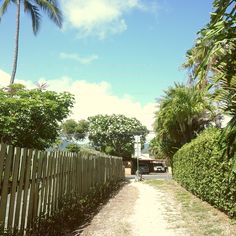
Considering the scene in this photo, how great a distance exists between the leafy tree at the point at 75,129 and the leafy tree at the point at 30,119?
5616 centimetres

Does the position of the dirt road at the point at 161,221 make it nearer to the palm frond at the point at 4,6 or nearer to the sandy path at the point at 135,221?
→ the sandy path at the point at 135,221

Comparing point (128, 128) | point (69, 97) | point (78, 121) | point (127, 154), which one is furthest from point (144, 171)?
point (69, 97)

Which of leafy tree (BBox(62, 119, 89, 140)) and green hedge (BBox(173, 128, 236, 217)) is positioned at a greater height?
leafy tree (BBox(62, 119, 89, 140))

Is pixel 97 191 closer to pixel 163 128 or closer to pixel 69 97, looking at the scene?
pixel 69 97

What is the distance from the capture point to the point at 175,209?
10.7 m

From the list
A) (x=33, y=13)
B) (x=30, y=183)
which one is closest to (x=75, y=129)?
(x=33, y=13)

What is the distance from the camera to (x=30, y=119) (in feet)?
47.3

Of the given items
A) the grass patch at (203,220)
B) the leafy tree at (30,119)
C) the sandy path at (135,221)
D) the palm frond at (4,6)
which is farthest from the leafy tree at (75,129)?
the grass patch at (203,220)

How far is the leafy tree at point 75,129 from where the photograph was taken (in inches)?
2813

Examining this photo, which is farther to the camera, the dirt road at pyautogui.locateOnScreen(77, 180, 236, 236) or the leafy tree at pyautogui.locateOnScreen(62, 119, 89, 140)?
the leafy tree at pyautogui.locateOnScreen(62, 119, 89, 140)

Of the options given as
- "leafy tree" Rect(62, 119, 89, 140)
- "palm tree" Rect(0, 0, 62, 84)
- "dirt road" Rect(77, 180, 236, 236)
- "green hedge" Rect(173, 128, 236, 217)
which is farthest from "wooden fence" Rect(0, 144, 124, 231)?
"leafy tree" Rect(62, 119, 89, 140)

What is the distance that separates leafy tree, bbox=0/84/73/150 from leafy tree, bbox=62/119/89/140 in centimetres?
5616

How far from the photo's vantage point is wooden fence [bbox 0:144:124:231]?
5.12 meters

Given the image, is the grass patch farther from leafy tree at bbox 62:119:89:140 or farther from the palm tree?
leafy tree at bbox 62:119:89:140
